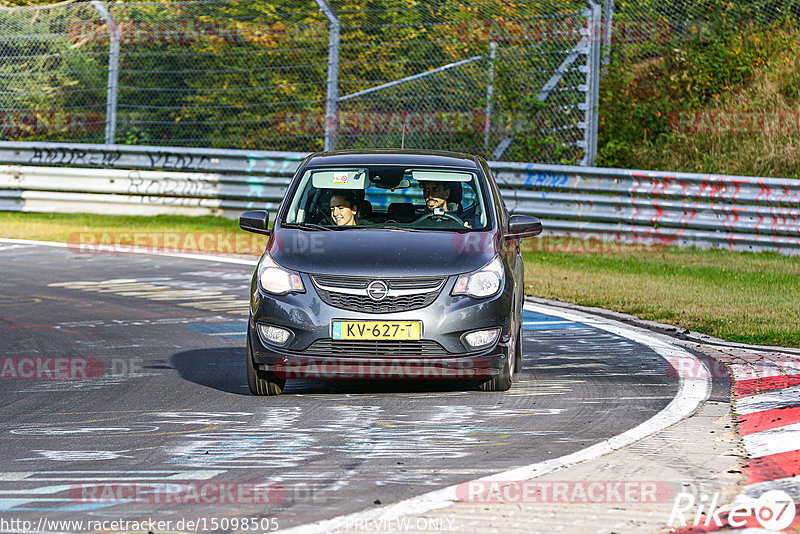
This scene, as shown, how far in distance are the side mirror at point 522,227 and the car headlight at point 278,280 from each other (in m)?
1.66

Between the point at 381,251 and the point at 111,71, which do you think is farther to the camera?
the point at 111,71

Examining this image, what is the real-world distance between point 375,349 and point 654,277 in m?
7.75

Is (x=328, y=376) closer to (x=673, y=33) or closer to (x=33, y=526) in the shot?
(x=33, y=526)

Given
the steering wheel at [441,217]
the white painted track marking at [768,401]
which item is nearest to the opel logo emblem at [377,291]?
the steering wheel at [441,217]

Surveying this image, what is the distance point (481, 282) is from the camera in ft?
25.8

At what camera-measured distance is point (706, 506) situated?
5.16m

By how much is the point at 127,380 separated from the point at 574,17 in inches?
486

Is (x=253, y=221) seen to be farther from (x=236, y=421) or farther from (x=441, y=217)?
(x=236, y=421)

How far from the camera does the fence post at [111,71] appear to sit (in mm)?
20125

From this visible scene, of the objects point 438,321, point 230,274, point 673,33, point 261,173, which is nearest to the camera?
point 438,321

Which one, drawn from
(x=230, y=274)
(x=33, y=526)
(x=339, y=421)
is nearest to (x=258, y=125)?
(x=230, y=274)

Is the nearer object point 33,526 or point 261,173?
point 33,526

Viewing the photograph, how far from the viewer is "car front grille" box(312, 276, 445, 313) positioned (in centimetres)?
762

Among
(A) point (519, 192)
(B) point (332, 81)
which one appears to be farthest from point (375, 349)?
(B) point (332, 81)
